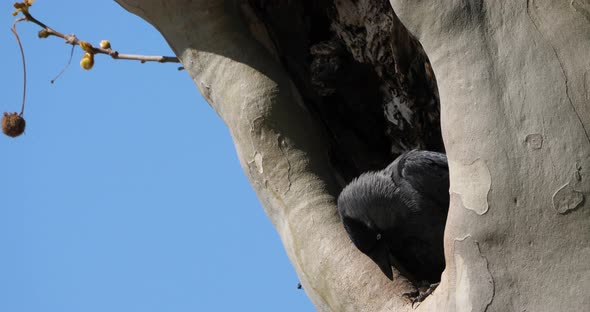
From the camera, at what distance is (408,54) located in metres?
3.70

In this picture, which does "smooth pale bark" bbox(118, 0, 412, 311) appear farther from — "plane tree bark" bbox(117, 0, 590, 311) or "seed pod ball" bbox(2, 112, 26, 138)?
"seed pod ball" bbox(2, 112, 26, 138)

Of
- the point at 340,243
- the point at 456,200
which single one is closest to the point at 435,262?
the point at 340,243

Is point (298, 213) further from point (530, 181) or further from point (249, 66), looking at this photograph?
point (530, 181)

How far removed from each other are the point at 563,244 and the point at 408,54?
55.9 inches

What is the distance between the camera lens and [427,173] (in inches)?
134

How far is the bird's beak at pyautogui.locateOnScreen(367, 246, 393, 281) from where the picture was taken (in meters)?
3.14

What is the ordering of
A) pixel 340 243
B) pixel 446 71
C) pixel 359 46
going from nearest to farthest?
1. pixel 446 71
2. pixel 340 243
3. pixel 359 46

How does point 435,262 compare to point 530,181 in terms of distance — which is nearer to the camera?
point 530,181

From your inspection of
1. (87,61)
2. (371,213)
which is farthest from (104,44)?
(371,213)

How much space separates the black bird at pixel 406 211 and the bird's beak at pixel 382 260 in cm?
6

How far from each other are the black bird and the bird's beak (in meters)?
0.06

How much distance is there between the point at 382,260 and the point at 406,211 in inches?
18.5

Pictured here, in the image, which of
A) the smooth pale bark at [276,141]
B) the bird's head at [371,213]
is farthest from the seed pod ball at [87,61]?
the bird's head at [371,213]

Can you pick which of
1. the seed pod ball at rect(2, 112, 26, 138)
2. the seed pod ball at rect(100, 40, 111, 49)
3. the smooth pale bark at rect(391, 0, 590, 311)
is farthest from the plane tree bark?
the seed pod ball at rect(2, 112, 26, 138)
